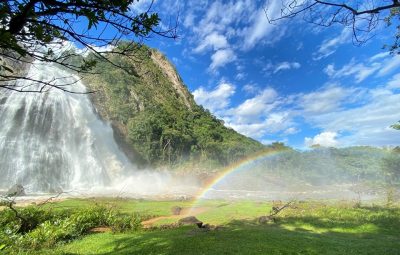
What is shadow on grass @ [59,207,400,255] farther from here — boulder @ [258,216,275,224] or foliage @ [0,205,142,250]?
boulder @ [258,216,275,224]

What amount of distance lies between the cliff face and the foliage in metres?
47.5

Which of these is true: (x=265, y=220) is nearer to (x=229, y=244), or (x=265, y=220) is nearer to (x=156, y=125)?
(x=229, y=244)

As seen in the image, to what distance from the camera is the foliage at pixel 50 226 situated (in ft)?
33.9

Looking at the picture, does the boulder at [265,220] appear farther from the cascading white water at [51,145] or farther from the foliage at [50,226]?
the cascading white water at [51,145]

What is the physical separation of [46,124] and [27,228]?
128 feet

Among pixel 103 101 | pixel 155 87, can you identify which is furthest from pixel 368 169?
pixel 103 101

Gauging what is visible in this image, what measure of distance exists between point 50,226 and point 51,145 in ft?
124

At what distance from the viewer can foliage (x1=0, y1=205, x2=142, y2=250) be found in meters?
10.3

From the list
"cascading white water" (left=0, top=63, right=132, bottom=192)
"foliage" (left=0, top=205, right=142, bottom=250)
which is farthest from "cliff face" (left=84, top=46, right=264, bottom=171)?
"foliage" (left=0, top=205, right=142, bottom=250)

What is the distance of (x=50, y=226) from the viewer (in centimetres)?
1165

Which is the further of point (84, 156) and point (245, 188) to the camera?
point (245, 188)

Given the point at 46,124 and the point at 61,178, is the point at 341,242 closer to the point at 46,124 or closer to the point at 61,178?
the point at 61,178

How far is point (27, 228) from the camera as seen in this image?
12.4m

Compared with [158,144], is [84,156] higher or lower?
lower
